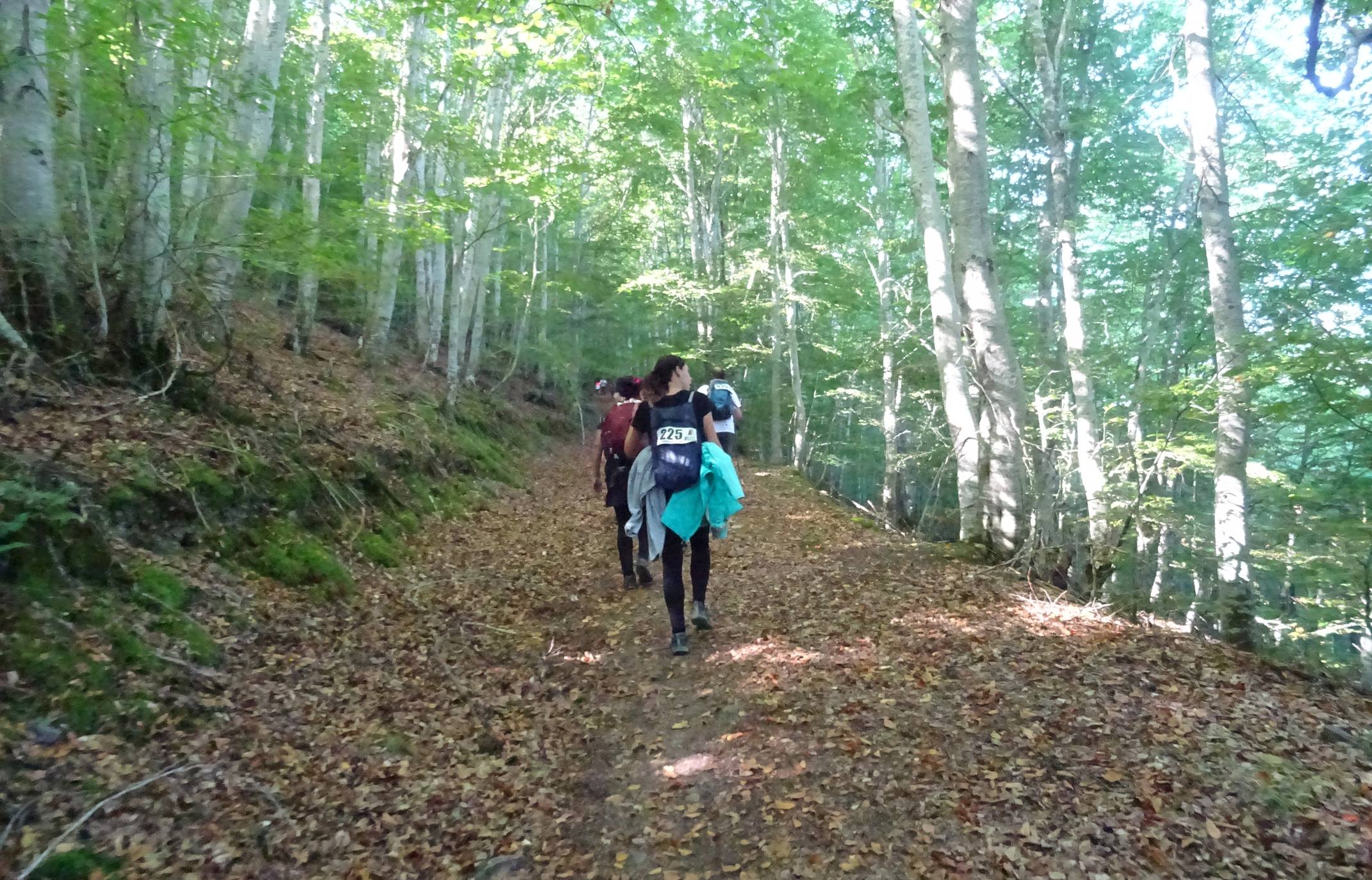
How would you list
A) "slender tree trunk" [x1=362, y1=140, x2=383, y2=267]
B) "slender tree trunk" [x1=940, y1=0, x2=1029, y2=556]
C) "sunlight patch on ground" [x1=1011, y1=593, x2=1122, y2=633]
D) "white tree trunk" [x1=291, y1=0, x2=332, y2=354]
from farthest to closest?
1. "slender tree trunk" [x1=362, y1=140, x2=383, y2=267]
2. "white tree trunk" [x1=291, y1=0, x2=332, y2=354]
3. "slender tree trunk" [x1=940, y1=0, x2=1029, y2=556]
4. "sunlight patch on ground" [x1=1011, y1=593, x2=1122, y2=633]

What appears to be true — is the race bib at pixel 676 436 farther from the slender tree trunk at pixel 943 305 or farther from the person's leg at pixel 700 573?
the slender tree trunk at pixel 943 305

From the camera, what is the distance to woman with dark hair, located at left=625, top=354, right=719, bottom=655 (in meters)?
5.05

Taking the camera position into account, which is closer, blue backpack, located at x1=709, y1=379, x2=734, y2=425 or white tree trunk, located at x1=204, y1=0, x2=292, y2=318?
white tree trunk, located at x1=204, y1=0, x2=292, y2=318

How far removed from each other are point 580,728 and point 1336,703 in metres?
4.31

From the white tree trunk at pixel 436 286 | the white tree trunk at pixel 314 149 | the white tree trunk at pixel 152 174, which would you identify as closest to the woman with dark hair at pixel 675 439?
the white tree trunk at pixel 152 174

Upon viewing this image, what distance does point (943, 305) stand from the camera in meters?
7.90

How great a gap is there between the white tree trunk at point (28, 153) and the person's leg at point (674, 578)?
4568mm

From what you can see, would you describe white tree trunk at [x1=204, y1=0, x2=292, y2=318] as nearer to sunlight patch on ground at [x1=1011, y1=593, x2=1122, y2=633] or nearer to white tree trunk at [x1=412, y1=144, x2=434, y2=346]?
white tree trunk at [x1=412, y1=144, x2=434, y2=346]

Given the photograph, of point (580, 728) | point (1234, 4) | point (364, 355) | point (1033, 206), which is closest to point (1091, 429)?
point (1033, 206)

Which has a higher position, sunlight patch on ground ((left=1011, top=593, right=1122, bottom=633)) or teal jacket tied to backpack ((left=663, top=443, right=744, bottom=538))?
teal jacket tied to backpack ((left=663, top=443, right=744, bottom=538))

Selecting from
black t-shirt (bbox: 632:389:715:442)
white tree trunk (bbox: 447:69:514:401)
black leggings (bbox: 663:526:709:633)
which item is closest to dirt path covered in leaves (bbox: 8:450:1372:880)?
black leggings (bbox: 663:526:709:633)

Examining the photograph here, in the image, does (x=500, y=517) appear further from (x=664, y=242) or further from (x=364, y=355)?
(x=664, y=242)

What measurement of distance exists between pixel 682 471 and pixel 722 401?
14.8 ft

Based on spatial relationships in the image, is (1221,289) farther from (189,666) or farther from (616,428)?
(189,666)
